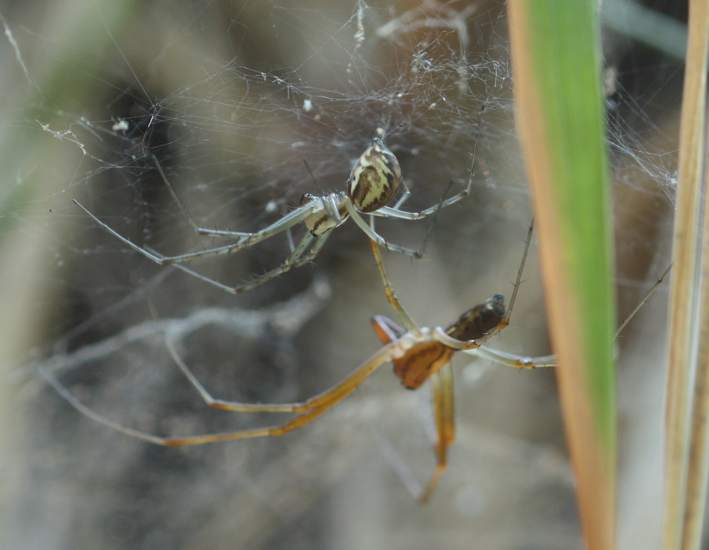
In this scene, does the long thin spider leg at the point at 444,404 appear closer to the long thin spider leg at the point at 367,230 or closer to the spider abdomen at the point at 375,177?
the long thin spider leg at the point at 367,230

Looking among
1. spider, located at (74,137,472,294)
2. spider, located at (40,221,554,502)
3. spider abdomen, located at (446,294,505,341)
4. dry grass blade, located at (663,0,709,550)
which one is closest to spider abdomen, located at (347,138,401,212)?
spider, located at (74,137,472,294)

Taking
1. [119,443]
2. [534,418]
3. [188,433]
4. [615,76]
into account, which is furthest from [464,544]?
[615,76]

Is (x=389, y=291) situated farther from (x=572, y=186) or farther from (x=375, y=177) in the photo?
(x=572, y=186)

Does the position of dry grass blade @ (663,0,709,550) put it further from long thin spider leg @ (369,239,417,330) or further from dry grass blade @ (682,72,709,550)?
long thin spider leg @ (369,239,417,330)

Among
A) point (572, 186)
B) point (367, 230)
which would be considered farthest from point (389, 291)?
point (572, 186)

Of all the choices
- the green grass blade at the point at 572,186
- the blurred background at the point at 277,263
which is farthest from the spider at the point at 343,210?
the green grass blade at the point at 572,186

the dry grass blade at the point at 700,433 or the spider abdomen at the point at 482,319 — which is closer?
the dry grass blade at the point at 700,433

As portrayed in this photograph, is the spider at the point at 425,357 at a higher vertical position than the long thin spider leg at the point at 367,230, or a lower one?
lower
